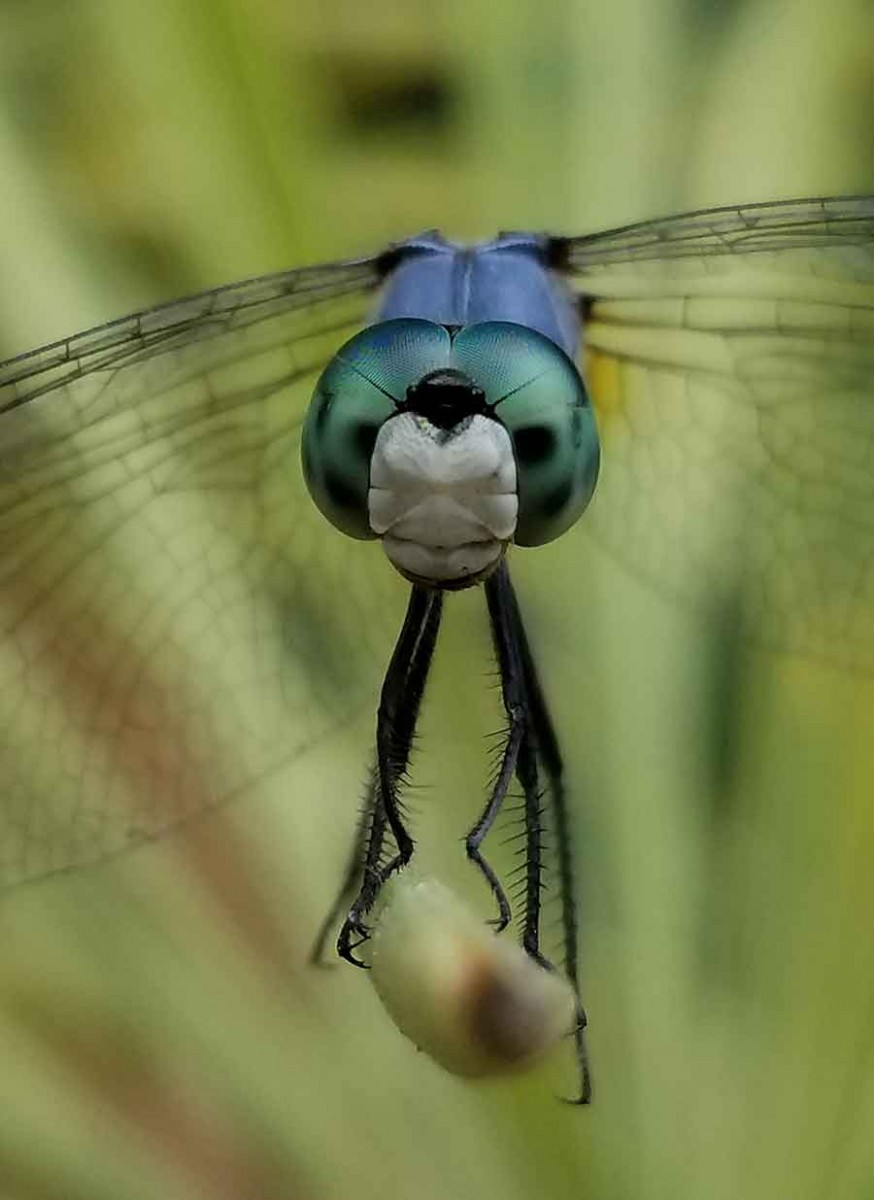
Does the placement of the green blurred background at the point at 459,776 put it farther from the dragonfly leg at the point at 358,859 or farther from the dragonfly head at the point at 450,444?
the dragonfly head at the point at 450,444

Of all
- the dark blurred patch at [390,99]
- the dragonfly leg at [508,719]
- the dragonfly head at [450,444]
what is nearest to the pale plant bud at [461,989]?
the dragonfly leg at [508,719]

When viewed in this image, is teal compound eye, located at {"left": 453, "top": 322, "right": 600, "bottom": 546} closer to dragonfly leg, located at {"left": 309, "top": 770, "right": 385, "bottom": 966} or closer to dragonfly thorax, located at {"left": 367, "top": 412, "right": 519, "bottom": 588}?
dragonfly thorax, located at {"left": 367, "top": 412, "right": 519, "bottom": 588}

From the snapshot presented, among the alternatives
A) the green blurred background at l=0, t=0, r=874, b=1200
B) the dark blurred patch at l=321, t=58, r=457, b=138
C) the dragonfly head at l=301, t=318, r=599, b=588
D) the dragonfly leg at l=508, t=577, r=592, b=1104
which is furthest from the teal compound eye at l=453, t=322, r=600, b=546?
the dark blurred patch at l=321, t=58, r=457, b=138

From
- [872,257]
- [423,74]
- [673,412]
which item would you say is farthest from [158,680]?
[423,74]

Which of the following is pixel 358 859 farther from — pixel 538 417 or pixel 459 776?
pixel 538 417

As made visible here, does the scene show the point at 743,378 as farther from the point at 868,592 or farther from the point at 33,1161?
the point at 33,1161
